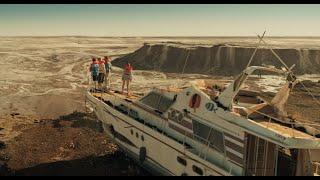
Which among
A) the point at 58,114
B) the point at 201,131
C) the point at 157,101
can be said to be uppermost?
the point at 157,101

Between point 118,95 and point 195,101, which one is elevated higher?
point 195,101

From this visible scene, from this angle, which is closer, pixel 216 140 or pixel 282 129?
pixel 282 129

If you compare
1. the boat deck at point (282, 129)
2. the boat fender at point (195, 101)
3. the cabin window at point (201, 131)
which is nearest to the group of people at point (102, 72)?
the boat fender at point (195, 101)

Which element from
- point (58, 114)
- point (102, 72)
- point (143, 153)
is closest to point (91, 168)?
point (143, 153)

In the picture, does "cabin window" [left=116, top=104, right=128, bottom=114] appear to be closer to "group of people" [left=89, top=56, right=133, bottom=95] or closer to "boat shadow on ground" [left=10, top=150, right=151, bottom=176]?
"boat shadow on ground" [left=10, top=150, right=151, bottom=176]

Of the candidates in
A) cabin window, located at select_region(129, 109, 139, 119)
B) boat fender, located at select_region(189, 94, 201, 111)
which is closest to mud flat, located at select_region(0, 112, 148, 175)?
cabin window, located at select_region(129, 109, 139, 119)

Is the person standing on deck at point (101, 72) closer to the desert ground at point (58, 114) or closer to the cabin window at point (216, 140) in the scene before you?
the desert ground at point (58, 114)

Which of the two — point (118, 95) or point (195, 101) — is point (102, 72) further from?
point (195, 101)

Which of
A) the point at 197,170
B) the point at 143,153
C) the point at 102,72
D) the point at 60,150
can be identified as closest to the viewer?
the point at 197,170
